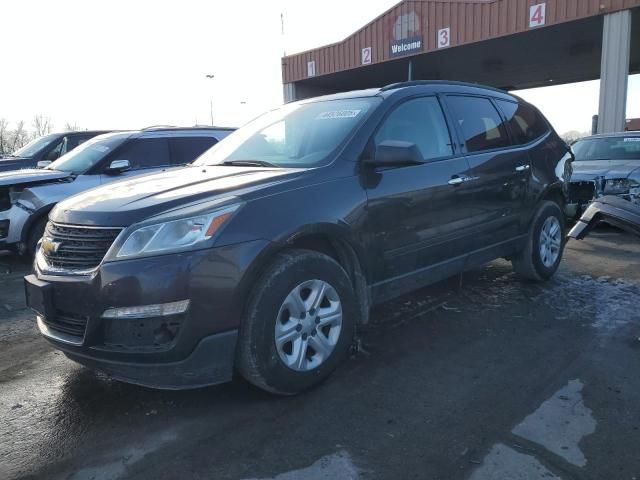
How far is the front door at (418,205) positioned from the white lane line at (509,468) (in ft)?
4.43

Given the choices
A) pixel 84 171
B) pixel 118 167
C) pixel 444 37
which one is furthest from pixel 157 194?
pixel 444 37

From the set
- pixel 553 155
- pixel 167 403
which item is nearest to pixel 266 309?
pixel 167 403

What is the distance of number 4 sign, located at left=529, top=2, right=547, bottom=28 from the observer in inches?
627

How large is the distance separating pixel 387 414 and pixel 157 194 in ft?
5.83

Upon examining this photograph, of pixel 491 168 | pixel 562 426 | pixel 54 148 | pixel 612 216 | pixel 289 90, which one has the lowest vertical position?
pixel 562 426

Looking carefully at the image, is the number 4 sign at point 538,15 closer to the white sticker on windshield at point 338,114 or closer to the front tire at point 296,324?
the white sticker on windshield at point 338,114

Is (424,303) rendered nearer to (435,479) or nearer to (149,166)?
(435,479)

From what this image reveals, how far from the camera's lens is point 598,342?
12.4 feet

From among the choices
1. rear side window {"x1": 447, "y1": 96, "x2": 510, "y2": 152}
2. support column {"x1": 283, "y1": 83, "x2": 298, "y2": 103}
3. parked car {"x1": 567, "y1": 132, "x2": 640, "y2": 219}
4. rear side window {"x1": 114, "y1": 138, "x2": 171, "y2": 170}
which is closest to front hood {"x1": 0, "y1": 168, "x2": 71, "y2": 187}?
rear side window {"x1": 114, "y1": 138, "x2": 171, "y2": 170}

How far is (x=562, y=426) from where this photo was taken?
2.69 metres

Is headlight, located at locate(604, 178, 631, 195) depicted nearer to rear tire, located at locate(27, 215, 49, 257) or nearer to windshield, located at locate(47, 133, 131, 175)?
windshield, located at locate(47, 133, 131, 175)

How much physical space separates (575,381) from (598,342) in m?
0.77

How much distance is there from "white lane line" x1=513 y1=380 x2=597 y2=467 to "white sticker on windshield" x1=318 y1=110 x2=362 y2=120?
2.21 m

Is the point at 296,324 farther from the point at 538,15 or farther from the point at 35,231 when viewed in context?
the point at 538,15
